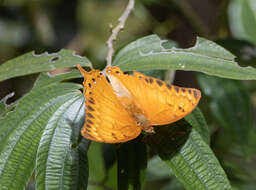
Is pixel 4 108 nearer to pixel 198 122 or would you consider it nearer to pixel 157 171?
pixel 198 122

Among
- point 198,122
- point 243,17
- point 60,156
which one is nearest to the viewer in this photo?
point 60,156

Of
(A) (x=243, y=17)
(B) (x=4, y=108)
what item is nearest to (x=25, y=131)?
(B) (x=4, y=108)

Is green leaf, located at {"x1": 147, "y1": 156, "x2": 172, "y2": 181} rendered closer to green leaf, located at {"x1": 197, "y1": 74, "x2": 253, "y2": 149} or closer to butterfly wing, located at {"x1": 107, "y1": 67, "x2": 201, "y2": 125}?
green leaf, located at {"x1": 197, "y1": 74, "x2": 253, "y2": 149}

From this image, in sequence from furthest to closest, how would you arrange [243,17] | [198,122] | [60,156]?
[243,17] → [198,122] → [60,156]

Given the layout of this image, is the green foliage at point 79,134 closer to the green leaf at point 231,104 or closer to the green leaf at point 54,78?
the green leaf at point 54,78

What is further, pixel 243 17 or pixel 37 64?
pixel 243 17

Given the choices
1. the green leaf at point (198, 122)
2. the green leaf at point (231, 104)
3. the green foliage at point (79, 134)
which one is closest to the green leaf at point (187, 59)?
the green foliage at point (79, 134)

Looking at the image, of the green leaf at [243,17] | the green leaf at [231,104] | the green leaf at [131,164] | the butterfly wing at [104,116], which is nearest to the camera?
the butterfly wing at [104,116]

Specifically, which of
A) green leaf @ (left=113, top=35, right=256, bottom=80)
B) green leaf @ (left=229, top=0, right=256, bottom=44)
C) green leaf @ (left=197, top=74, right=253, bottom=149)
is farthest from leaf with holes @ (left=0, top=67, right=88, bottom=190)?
green leaf @ (left=229, top=0, right=256, bottom=44)
